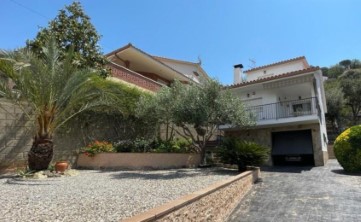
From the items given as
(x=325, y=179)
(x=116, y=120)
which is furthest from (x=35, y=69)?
(x=325, y=179)

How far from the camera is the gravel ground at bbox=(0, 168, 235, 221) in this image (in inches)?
208

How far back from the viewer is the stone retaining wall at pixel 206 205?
4966 millimetres

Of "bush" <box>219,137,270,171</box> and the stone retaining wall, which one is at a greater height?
"bush" <box>219,137,270,171</box>

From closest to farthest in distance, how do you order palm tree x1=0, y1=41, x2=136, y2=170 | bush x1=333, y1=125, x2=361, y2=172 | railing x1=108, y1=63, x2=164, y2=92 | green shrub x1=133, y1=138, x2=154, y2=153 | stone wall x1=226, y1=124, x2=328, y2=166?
1. palm tree x1=0, y1=41, x2=136, y2=170
2. bush x1=333, y1=125, x2=361, y2=172
3. green shrub x1=133, y1=138, x2=154, y2=153
4. stone wall x1=226, y1=124, x2=328, y2=166
5. railing x1=108, y1=63, x2=164, y2=92

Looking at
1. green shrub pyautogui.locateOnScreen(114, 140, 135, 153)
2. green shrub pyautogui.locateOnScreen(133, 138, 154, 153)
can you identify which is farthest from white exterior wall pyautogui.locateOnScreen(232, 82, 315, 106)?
green shrub pyautogui.locateOnScreen(114, 140, 135, 153)

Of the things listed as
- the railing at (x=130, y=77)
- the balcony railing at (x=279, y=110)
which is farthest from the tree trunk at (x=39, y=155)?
the balcony railing at (x=279, y=110)

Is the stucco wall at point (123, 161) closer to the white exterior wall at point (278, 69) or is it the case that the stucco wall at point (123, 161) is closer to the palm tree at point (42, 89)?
the palm tree at point (42, 89)

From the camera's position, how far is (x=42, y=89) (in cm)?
1100

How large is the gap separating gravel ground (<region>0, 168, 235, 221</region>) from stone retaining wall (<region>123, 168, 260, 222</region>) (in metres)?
0.72

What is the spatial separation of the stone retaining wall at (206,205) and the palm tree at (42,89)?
6.87m

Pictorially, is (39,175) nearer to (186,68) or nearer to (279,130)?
(279,130)

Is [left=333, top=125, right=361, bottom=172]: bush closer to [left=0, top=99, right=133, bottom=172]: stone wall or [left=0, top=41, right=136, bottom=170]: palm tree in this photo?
[left=0, top=99, right=133, bottom=172]: stone wall

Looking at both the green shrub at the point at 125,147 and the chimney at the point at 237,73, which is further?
the chimney at the point at 237,73

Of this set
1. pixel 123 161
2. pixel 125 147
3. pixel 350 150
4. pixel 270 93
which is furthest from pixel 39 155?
pixel 270 93
